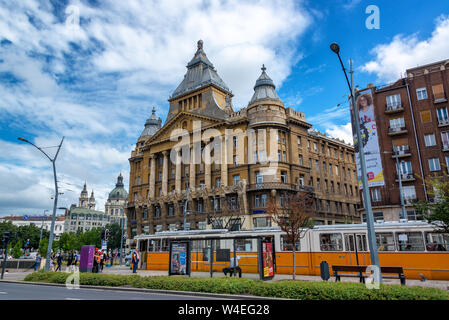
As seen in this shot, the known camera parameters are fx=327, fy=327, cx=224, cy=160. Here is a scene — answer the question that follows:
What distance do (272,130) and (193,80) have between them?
2242 centimetres

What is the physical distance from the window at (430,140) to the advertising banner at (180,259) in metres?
35.0

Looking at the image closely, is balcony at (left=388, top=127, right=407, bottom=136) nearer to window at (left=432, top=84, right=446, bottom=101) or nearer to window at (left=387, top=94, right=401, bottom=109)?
window at (left=387, top=94, right=401, bottom=109)

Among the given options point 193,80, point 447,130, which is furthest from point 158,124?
point 447,130

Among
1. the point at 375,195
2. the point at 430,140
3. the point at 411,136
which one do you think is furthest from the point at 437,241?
the point at 411,136

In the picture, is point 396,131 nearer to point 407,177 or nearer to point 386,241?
point 407,177

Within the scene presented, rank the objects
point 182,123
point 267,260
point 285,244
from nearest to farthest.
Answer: point 267,260
point 285,244
point 182,123

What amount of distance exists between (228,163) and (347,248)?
29774mm

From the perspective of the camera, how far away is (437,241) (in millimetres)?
18203

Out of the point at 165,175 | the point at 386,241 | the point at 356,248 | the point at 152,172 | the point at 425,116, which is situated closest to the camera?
the point at 386,241

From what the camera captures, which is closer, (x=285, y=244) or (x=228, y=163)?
(x=285, y=244)

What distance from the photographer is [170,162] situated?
5862cm

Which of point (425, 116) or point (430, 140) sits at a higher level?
point (425, 116)
